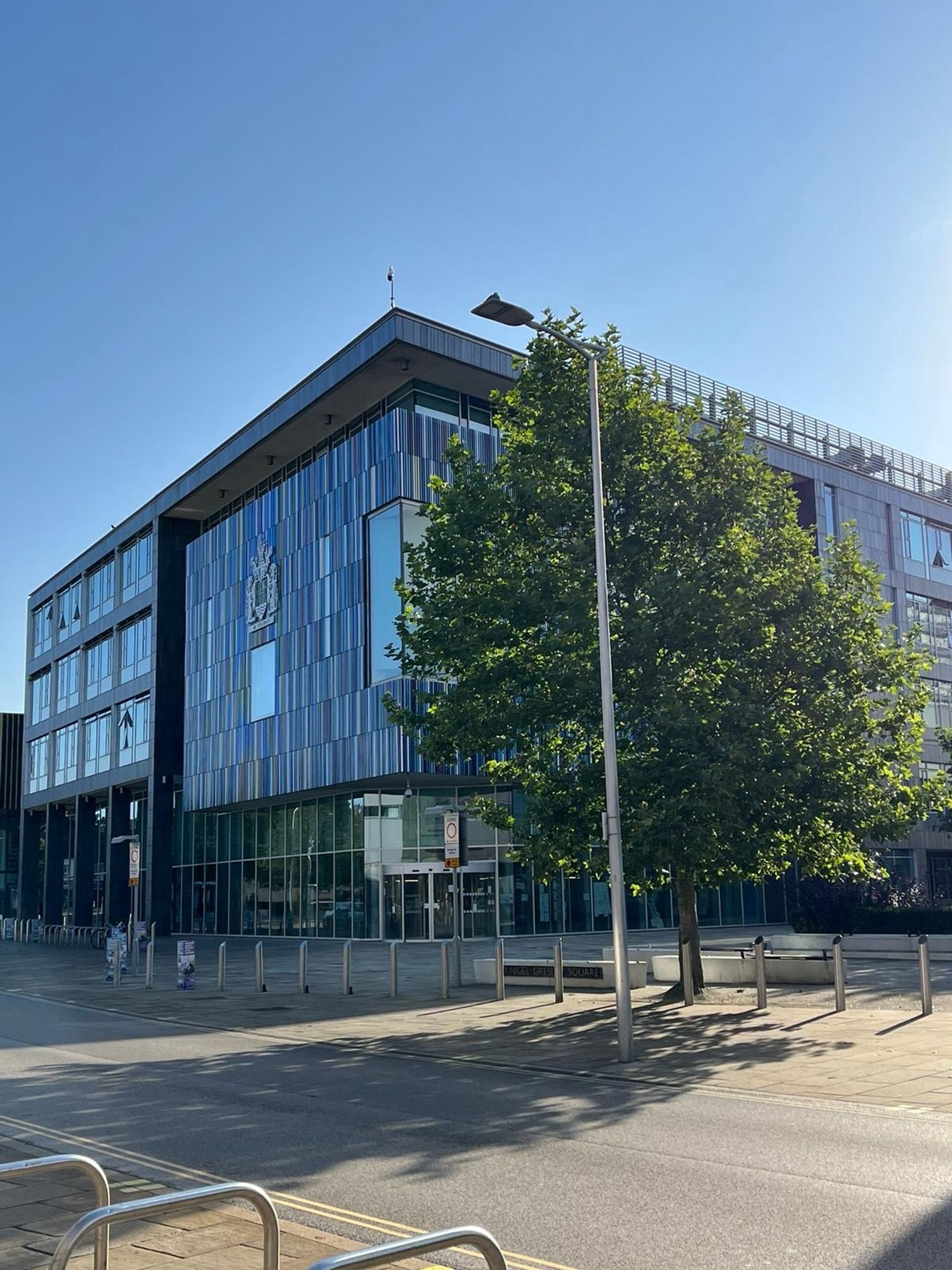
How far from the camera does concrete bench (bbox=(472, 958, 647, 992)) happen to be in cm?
2269

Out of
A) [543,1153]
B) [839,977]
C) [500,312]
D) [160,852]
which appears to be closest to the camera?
[543,1153]

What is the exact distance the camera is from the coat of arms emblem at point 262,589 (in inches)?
1850

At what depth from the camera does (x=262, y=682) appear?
4759cm

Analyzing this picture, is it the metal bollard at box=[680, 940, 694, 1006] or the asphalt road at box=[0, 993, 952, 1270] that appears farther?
the metal bollard at box=[680, 940, 694, 1006]

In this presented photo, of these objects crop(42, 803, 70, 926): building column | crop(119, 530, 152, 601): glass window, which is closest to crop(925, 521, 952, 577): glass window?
crop(119, 530, 152, 601): glass window

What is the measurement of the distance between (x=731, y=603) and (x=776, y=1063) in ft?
23.4

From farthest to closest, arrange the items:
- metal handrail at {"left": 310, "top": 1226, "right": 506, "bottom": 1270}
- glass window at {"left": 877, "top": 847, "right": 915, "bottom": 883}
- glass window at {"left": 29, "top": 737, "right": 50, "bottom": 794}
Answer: glass window at {"left": 29, "top": 737, "right": 50, "bottom": 794}
glass window at {"left": 877, "top": 847, "right": 915, "bottom": 883}
metal handrail at {"left": 310, "top": 1226, "right": 506, "bottom": 1270}

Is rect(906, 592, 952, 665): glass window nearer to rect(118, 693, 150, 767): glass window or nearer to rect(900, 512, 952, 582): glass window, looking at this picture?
rect(900, 512, 952, 582): glass window

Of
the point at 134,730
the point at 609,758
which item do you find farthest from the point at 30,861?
the point at 609,758

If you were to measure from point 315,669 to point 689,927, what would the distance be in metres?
25.1

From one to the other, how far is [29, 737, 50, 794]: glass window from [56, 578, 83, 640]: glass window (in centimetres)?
662

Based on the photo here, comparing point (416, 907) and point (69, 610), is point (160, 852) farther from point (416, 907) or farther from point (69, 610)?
point (69, 610)

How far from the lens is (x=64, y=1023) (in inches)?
767

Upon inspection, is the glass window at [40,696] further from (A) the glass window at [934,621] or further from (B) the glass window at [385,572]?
(A) the glass window at [934,621]
